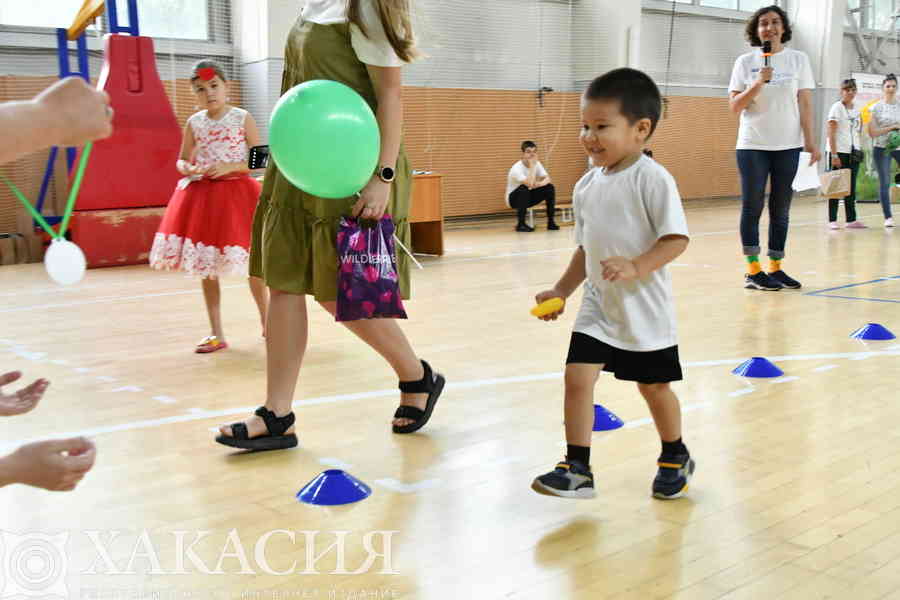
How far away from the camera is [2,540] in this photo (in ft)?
6.86

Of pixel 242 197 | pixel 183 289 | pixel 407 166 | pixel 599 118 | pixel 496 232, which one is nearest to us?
pixel 599 118

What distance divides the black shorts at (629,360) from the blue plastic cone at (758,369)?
140 centimetres

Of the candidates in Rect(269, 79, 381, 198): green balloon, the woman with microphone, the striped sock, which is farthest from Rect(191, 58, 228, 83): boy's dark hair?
the striped sock

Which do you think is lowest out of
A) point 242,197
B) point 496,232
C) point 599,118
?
point 496,232

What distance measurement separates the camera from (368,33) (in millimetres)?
2564

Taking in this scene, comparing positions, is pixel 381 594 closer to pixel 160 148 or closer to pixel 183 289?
pixel 160 148

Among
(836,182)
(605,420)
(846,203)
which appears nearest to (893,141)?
(846,203)

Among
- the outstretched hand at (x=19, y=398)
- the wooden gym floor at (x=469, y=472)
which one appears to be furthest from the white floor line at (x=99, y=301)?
the outstretched hand at (x=19, y=398)

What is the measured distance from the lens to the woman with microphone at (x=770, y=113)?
18.4ft

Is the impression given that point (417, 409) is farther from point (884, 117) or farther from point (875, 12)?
point (875, 12)

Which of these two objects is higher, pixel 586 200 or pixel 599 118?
pixel 599 118

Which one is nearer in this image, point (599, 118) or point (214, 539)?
point (214, 539)

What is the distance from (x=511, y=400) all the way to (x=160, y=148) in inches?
58.8

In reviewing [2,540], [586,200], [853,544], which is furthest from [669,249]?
[2,540]
